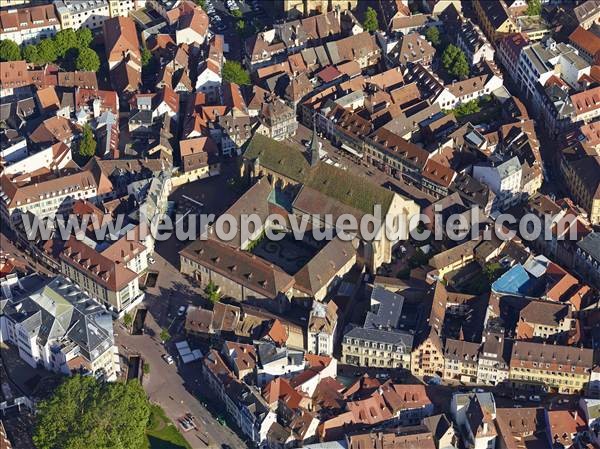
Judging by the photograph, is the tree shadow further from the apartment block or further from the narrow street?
the apartment block

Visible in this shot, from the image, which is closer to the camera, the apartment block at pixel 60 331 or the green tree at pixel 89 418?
the green tree at pixel 89 418

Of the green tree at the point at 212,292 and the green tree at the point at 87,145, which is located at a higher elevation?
the green tree at the point at 87,145

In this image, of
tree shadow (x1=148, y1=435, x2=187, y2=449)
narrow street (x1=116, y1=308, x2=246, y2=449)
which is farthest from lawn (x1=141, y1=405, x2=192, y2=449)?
narrow street (x1=116, y1=308, x2=246, y2=449)

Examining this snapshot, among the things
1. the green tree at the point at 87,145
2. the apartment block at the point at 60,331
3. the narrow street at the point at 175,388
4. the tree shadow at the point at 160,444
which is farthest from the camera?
the green tree at the point at 87,145

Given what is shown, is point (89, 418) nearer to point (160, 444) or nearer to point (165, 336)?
point (160, 444)

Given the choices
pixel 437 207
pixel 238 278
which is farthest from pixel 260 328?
pixel 437 207

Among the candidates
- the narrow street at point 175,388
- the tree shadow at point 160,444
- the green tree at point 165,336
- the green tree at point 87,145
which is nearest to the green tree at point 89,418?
the tree shadow at point 160,444

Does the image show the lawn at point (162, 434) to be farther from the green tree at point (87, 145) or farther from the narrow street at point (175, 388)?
the green tree at point (87, 145)

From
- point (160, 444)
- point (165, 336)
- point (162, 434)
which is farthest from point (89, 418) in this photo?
point (165, 336)
